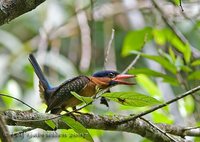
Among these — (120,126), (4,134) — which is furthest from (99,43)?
(4,134)

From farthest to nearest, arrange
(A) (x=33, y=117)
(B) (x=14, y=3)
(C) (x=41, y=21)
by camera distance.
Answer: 1. (C) (x=41, y=21)
2. (A) (x=33, y=117)
3. (B) (x=14, y=3)

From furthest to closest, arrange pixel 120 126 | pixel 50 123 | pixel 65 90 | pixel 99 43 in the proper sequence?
pixel 99 43
pixel 65 90
pixel 120 126
pixel 50 123

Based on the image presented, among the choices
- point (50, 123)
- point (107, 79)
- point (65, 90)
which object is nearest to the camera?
point (50, 123)

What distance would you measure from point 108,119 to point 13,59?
235cm

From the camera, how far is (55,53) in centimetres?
448

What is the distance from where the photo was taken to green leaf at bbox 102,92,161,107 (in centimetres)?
162

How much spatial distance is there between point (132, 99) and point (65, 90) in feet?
2.00

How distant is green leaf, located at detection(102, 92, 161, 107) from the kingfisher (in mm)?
441

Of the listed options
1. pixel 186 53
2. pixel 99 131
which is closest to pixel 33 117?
pixel 99 131

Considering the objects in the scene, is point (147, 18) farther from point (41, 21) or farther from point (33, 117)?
point (33, 117)

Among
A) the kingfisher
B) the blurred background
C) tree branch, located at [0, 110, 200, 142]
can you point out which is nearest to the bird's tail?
the kingfisher

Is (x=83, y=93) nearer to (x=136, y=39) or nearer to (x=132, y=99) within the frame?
(x=132, y=99)

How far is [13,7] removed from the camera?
4.86 feet

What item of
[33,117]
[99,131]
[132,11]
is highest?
[132,11]
